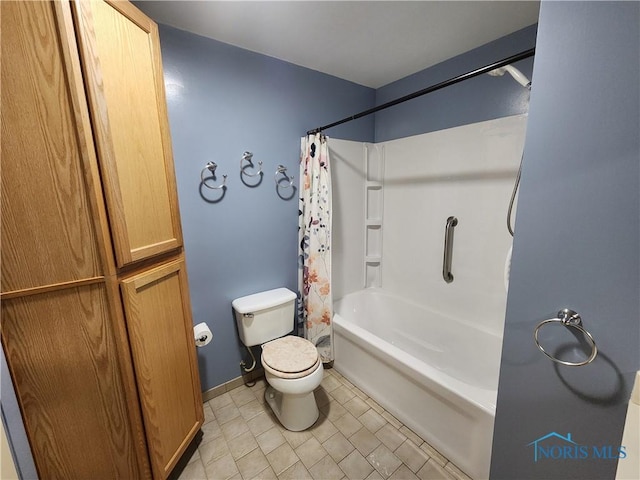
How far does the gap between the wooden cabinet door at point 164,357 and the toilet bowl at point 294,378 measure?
0.43m

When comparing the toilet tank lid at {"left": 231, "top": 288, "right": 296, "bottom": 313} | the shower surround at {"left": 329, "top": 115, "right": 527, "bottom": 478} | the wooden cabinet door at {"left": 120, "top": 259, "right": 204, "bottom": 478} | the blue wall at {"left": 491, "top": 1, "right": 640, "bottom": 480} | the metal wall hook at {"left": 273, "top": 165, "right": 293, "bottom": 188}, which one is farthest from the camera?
the metal wall hook at {"left": 273, "top": 165, "right": 293, "bottom": 188}

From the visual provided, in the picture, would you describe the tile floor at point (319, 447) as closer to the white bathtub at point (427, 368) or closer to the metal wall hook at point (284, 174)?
the white bathtub at point (427, 368)

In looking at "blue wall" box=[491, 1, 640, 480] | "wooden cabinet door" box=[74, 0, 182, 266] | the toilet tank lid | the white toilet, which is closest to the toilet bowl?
the white toilet

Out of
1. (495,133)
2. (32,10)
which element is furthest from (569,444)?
(32,10)

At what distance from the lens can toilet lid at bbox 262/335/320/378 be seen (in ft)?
4.98

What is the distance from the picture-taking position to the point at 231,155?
1.77 meters

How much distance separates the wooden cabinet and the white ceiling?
0.49m

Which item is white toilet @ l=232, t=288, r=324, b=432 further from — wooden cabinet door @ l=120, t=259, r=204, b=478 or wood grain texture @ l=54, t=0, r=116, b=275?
wood grain texture @ l=54, t=0, r=116, b=275

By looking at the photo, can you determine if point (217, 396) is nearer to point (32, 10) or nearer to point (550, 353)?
point (550, 353)

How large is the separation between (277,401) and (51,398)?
48.8 inches

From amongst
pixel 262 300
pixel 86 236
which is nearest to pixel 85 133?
pixel 86 236

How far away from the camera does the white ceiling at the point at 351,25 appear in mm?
1362

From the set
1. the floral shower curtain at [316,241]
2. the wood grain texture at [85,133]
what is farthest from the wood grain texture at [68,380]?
the floral shower curtain at [316,241]

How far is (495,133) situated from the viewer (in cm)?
173
